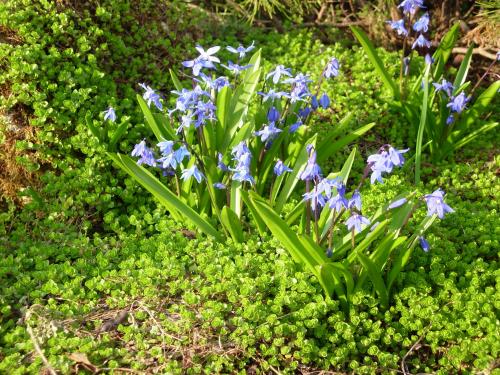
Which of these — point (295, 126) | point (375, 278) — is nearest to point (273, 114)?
point (295, 126)

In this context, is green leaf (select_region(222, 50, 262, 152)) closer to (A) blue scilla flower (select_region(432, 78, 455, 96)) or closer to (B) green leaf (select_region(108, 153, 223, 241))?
(B) green leaf (select_region(108, 153, 223, 241))

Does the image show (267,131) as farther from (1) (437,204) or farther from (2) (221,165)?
(1) (437,204)

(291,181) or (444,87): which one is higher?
(444,87)

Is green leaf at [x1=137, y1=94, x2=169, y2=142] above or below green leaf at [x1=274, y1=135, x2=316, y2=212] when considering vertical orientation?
above

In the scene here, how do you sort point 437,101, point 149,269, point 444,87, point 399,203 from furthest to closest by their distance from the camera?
1. point 437,101
2. point 444,87
3. point 149,269
4. point 399,203

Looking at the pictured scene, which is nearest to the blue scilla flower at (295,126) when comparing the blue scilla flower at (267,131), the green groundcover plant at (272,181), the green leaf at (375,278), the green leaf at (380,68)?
the green groundcover plant at (272,181)

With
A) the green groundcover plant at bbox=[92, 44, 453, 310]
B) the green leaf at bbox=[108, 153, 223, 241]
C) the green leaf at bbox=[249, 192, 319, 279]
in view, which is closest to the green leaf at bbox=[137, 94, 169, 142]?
the green groundcover plant at bbox=[92, 44, 453, 310]
